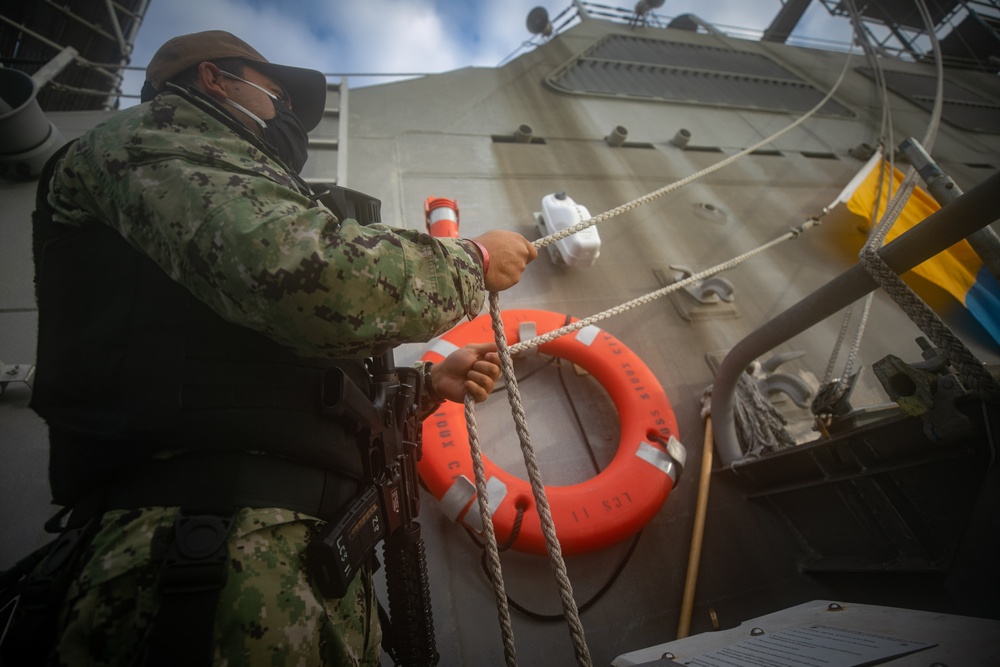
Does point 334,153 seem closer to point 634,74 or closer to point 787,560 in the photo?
point 787,560

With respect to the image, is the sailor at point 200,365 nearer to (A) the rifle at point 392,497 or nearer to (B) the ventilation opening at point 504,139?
(A) the rifle at point 392,497

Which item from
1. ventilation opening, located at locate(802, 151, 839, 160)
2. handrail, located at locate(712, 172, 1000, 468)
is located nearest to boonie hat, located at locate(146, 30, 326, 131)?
handrail, located at locate(712, 172, 1000, 468)

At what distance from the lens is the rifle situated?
740 mm

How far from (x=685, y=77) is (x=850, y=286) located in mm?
5040

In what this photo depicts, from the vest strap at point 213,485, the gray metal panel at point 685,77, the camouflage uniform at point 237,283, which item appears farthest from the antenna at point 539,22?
the vest strap at point 213,485

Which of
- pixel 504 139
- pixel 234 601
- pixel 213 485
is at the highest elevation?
pixel 504 139

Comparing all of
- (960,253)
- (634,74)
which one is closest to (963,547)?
(960,253)

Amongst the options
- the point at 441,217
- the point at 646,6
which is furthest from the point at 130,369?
the point at 646,6

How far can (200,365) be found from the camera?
64cm

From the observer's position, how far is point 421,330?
664 millimetres

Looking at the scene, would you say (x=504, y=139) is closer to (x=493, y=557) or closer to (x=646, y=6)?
(x=493, y=557)

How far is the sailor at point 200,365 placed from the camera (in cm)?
54

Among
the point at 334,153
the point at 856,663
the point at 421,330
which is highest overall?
the point at 334,153

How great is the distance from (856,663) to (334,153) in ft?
9.58
